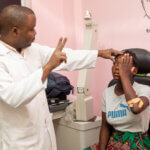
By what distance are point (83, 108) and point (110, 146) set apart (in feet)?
1.31

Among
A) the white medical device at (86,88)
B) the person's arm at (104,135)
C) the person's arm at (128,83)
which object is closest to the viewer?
the person's arm at (128,83)

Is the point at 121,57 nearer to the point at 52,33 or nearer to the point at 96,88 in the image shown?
the point at 96,88

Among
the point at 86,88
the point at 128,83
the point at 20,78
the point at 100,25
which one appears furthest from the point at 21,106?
the point at 100,25

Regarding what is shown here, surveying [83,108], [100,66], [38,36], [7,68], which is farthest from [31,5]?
[7,68]

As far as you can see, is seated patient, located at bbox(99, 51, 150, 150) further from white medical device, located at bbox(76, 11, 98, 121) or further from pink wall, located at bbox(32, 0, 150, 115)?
pink wall, located at bbox(32, 0, 150, 115)

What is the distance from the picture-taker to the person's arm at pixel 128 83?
4.48 ft

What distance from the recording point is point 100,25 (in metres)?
2.35

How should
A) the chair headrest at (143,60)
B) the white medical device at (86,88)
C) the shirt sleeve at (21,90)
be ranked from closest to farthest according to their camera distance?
the shirt sleeve at (21,90) → the chair headrest at (143,60) → the white medical device at (86,88)

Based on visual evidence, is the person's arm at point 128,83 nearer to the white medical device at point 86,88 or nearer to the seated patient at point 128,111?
the seated patient at point 128,111

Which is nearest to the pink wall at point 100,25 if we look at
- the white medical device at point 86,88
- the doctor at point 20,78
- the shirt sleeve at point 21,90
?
the white medical device at point 86,88

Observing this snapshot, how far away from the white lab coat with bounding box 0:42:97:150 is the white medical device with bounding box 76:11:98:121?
0.54 m

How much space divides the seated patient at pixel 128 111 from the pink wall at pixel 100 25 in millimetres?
539

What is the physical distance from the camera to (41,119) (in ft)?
4.15

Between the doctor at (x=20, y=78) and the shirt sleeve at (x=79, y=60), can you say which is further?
the shirt sleeve at (x=79, y=60)
